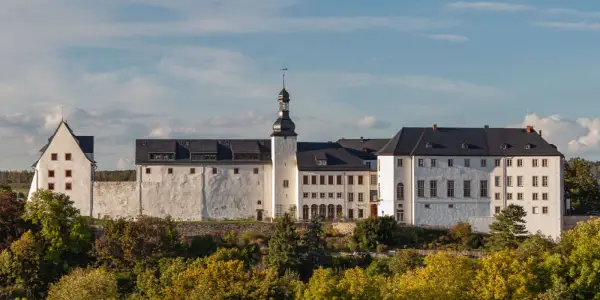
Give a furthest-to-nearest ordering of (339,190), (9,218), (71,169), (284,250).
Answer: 1. (339,190)
2. (71,169)
3. (9,218)
4. (284,250)

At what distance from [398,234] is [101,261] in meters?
23.1

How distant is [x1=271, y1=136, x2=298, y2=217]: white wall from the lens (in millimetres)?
86250

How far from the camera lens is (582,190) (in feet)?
299

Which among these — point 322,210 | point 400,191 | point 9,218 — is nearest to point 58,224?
point 9,218

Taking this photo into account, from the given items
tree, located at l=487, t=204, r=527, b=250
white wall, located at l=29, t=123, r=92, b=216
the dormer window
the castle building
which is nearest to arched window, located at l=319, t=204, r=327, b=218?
the castle building

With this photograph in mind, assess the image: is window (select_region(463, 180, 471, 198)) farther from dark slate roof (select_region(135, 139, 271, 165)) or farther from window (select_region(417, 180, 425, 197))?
dark slate roof (select_region(135, 139, 271, 165))

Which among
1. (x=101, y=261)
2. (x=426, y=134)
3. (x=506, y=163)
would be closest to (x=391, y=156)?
(x=426, y=134)

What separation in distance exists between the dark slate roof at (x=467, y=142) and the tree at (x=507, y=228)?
234 inches

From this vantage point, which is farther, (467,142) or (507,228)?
(467,142)

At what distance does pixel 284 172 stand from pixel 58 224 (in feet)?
66.6

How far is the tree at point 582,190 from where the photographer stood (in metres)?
90.6

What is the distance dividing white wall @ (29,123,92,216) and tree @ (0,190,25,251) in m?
7.53

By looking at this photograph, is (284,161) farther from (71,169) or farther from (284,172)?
(71,169)

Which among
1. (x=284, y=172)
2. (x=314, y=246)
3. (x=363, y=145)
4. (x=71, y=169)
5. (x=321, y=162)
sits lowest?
(x=314, y=246)
